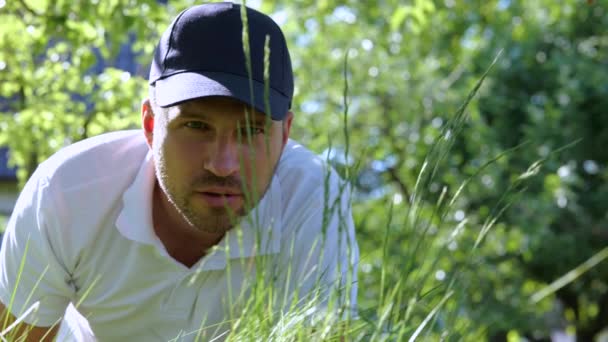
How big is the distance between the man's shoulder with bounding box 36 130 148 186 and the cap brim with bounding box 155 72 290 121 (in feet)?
1.12

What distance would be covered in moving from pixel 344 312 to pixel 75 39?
11.1ft

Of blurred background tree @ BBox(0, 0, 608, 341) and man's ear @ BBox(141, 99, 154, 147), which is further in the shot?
blurred background tree @ BBox(0, 0, 608, 341)

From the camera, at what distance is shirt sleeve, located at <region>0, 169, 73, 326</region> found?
2285 millimetres

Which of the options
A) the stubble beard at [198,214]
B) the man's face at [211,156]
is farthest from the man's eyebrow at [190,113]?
the stubble beard at [198,214]

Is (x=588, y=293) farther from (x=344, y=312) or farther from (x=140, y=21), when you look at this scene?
(x=344, y=312)

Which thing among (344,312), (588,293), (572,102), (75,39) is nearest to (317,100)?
(572,102)

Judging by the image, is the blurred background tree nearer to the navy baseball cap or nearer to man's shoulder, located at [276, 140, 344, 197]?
man's shoulder, located at [276, 140, 344, 197]

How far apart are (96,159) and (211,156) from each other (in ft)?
1.81

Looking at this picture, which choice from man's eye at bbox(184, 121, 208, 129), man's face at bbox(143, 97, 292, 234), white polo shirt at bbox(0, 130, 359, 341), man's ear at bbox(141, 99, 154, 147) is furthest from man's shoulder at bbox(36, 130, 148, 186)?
man's eye at bbox(184, 121, 208, 129)

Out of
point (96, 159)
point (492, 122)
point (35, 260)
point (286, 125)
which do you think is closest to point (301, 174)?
point (286, 125)

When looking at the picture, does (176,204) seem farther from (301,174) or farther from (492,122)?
(492,122)

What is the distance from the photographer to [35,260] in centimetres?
230

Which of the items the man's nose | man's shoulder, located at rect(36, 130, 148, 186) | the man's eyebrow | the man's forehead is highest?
the man's forehead

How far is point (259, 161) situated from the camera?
2.04 m
